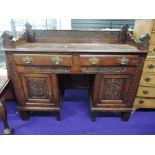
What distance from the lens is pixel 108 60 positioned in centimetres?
130

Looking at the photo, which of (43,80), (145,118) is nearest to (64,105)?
(43,80)

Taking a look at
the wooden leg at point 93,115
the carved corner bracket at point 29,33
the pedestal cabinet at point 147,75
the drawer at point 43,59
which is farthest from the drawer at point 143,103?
the carved corner bracket at point 29,33

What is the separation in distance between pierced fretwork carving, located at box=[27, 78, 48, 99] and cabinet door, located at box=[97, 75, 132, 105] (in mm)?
558

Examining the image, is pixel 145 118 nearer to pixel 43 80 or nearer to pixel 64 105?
pixel 64 105

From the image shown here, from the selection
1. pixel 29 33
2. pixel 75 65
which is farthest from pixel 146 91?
pixel 29 33

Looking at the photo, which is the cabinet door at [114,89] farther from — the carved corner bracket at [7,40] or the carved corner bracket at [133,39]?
the carved corner bracket at [7,40]

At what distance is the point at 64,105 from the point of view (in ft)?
6.56

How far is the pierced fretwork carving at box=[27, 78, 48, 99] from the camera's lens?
1.44m

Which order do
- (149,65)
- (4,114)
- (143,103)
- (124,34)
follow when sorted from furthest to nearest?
(143,103) < (124,34) < (149,65) < (4,114)

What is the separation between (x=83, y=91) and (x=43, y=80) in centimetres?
98

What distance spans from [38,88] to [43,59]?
1.11 feet

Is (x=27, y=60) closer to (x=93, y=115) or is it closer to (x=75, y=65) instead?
(x=75, y=65)

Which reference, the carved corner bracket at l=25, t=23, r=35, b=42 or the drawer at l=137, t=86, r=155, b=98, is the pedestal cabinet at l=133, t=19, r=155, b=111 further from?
the carved corner bracket at l=25, t=23, r=35, b=42
